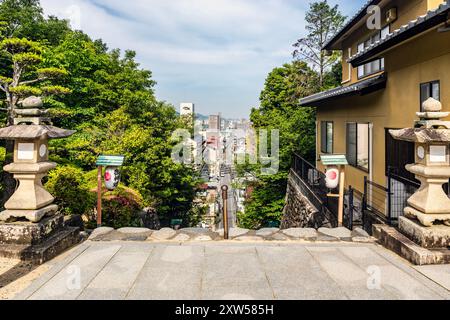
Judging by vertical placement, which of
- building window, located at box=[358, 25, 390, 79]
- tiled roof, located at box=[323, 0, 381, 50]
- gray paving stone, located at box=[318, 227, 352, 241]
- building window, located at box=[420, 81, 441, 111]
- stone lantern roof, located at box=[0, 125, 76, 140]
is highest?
tiled roof, located at box=[323, 0, 381, 50]

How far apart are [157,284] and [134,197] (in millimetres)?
7994

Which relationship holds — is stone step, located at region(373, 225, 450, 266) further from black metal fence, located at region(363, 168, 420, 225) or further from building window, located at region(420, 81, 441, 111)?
building window, located at region(420, 81, 441, 111)

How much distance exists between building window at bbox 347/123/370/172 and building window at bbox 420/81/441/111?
3143 millimetres

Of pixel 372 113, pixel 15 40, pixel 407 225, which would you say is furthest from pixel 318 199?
pixel 15 40

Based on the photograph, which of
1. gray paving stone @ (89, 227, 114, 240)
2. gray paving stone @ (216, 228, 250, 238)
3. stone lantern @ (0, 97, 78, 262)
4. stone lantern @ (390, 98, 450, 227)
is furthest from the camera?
gray paving stone @ (216, 228, 250, 238)

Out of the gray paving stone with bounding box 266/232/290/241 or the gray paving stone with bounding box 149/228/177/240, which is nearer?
the gray paving stone with bounding box 266/232/290/241

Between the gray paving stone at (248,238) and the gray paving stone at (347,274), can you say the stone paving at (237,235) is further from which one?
the gray paving stone at (347,274)

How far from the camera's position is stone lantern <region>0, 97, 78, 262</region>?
559 cm

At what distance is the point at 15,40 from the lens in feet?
46.4

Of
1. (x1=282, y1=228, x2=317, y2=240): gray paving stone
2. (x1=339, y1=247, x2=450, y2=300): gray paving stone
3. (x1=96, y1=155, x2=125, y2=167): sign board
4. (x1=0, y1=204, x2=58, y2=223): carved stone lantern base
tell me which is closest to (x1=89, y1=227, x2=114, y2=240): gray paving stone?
(x1=0, y1=204, x2=58, y2=223): carved stone lantern base

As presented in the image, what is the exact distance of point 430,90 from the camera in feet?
25.3

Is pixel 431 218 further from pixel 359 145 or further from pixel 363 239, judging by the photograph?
pixel 359 145

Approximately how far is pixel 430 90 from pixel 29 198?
8980 mm

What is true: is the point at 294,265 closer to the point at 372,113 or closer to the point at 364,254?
the point at 364,254
